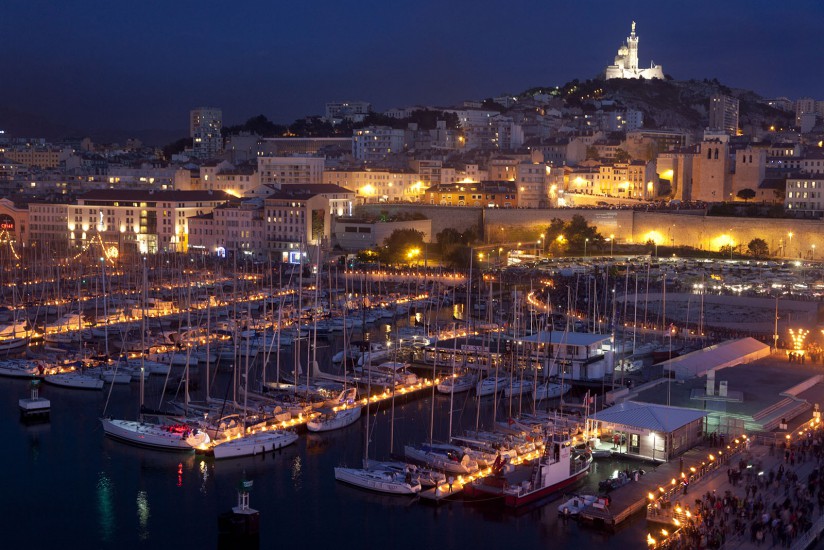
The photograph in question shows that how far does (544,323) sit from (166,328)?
327 inches

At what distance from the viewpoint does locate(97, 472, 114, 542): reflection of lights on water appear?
12.2 meters

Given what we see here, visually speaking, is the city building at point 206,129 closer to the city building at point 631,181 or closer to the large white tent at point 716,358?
the city building at point 631,181

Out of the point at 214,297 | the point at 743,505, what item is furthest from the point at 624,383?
the point at 214,297

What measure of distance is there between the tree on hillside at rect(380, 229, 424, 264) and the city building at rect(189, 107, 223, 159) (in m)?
33.9

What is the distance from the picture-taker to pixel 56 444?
1525 centimetres

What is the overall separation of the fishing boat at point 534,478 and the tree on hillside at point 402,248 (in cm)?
2145

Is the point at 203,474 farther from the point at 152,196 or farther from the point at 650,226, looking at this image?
the point at 152,196

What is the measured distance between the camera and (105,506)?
12961mm

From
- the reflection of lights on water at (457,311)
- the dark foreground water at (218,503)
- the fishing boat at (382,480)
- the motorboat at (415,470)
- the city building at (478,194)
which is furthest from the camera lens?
the city building at (478,194)

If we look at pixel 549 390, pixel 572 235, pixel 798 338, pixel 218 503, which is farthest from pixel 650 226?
pixel 218 503

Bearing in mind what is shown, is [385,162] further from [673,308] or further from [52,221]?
[673,308]

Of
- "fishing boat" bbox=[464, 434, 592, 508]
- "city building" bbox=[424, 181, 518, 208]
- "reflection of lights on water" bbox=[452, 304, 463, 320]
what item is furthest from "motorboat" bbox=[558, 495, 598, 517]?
"city building" bbox=[424, 181, 518, 208]

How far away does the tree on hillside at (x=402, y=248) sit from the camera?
34688mm

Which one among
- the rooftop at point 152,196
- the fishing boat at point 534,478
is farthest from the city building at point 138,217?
the fishing boat at point 534,478
